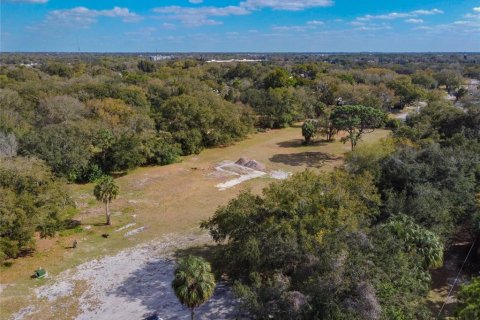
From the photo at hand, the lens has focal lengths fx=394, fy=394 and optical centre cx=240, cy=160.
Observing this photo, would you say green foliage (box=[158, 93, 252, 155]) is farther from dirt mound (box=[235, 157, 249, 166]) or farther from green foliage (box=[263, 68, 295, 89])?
green foliage (box=[263, 68, 295, 89])

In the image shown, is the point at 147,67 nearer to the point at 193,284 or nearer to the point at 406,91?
the point at 406,91

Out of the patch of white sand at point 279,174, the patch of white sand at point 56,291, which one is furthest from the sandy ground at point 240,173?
Result: the patch of white sand at point 56,291

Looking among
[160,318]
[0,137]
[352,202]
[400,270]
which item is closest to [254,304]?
[160,318]

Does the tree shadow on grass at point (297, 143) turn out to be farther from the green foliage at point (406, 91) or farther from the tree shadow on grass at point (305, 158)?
the green foliage at point (406, 91)

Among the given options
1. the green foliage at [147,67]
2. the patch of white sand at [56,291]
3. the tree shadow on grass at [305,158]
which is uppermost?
the green foliage at [147,67]

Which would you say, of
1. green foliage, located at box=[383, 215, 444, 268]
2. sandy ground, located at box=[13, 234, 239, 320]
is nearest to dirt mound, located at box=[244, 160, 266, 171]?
sandy ground, located at box=[13, 234, 239, 320]

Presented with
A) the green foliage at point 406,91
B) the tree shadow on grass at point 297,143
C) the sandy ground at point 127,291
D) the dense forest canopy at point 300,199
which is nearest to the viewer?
the dense forest canopy at point 300,199
